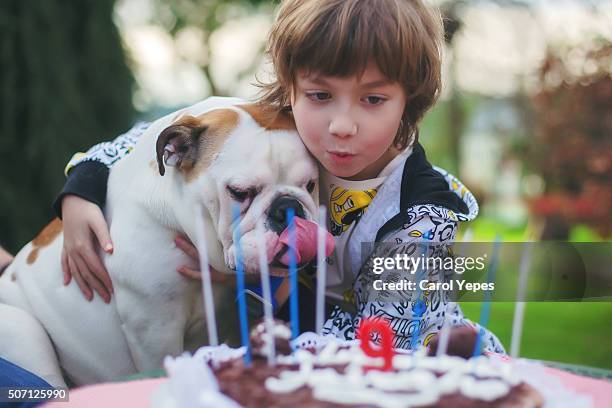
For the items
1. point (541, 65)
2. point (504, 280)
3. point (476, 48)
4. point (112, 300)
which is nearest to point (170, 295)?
point (112, 300)

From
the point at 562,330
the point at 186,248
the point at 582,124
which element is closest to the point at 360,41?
the point at 186,248

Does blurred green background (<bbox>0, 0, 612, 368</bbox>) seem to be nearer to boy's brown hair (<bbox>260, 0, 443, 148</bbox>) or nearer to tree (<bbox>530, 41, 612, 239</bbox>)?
tree (<bbox>530, 41, 612, 239</bbox>)

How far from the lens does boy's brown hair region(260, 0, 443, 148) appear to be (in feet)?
5.12

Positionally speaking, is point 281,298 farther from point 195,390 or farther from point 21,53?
point 21,53

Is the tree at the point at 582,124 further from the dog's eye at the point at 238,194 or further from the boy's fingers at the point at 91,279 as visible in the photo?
the boy's fingers at the point at 91,279

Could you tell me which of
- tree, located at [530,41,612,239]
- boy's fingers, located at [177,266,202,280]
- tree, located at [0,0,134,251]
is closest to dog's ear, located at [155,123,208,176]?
boy's fingers, located at [177,266,202,280]

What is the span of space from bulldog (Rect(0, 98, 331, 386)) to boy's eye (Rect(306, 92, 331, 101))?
→ 0.14 meters

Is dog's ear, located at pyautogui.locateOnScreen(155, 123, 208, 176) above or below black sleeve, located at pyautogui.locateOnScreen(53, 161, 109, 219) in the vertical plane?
above

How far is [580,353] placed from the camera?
4.41 m

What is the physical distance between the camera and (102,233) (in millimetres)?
1817

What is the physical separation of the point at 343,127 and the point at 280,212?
0.25m

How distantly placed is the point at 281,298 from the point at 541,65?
21.0 feet

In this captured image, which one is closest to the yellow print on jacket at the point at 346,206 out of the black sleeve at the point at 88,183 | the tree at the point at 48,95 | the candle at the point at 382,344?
the candle at the point at 382,344

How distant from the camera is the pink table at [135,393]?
1139 millimetres
